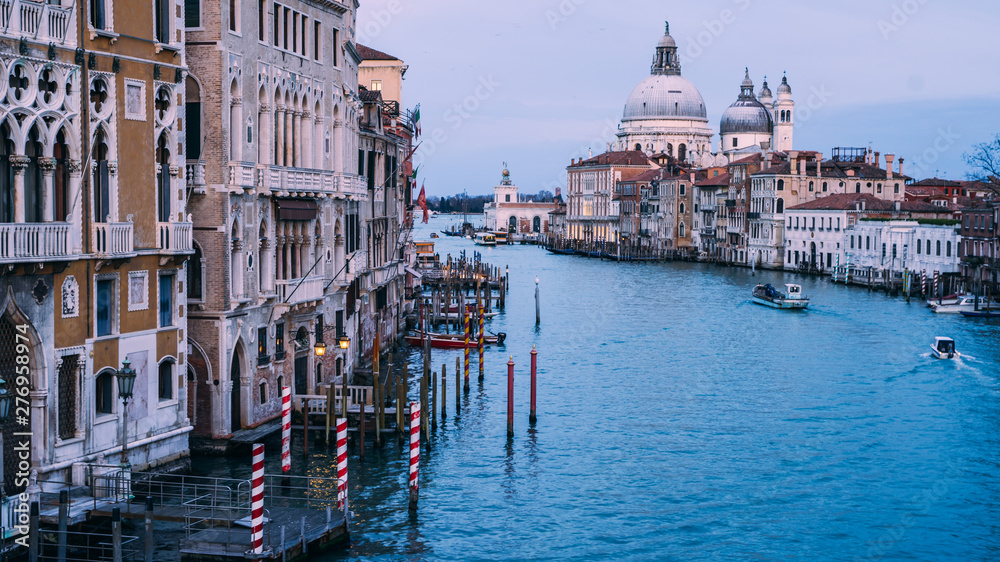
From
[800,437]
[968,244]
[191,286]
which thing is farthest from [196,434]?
[968,244]

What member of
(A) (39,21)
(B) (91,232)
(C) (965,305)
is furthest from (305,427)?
(C) (965,305)

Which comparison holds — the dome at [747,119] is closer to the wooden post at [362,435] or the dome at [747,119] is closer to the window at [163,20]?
the wooden post at [362,435]

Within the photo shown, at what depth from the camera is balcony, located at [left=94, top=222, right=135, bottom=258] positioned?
14.9m

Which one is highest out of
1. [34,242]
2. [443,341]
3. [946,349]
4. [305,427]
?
[34,242]

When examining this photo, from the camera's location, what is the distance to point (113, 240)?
49.4ft

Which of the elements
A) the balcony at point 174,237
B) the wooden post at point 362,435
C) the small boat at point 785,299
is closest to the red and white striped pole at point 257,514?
the balcony at point 174,237

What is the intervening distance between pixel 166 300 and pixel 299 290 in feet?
15.2

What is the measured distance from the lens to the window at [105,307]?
49.4ft

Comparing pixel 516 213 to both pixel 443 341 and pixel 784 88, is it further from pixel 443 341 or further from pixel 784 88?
pixel 443 341

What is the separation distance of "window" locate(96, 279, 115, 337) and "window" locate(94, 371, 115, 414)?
54cm

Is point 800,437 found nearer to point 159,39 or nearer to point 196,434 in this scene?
point 196,434

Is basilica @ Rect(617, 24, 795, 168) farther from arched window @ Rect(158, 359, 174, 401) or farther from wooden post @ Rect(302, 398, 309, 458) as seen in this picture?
arched window @ Rect(158, 359, 174, 401)

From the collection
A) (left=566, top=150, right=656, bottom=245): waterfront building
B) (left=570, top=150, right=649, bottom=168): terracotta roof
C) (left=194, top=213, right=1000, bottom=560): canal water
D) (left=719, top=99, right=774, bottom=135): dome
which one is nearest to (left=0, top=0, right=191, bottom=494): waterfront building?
(left=194, top=213, right=1000, bottom=560): canal water

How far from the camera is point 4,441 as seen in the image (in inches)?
545
